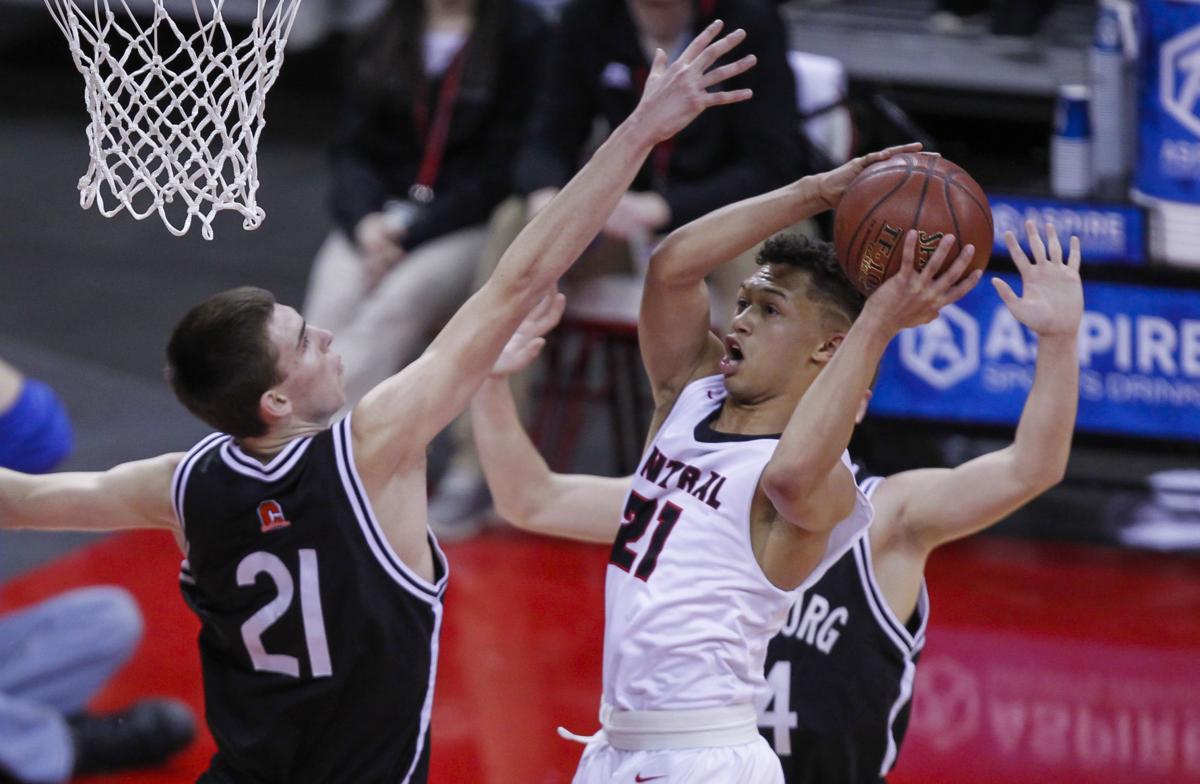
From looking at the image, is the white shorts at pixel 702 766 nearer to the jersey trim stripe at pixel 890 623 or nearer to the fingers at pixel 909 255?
the jersey trim stripe at pixel 890 623

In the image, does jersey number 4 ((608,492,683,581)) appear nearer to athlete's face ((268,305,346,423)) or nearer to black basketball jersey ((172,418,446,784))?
black basketball jersey ((172,418,446,784))

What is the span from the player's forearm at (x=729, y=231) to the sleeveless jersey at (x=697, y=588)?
33 cm

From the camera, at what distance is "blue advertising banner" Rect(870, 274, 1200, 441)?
5.97m

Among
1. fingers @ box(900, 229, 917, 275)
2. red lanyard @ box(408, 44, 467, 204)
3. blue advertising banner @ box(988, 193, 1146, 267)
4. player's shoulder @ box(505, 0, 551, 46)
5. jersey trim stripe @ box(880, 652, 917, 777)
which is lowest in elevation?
blue advertising banner @ box(988, 193, 1146, 267)

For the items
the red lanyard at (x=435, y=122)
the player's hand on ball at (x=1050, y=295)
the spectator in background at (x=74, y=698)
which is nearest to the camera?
the player's hand on ball at (x=1050, y=295)

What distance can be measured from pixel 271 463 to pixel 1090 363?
3.72 metres

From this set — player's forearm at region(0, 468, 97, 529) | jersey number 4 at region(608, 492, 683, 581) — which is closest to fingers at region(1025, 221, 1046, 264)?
jersey number 4 at region(608, 492, 683, 581)

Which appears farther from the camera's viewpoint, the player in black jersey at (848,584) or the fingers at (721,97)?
the player in black jersey at (848,584)

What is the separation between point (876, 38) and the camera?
8.29 metres

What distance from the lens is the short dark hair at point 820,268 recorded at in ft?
10.6

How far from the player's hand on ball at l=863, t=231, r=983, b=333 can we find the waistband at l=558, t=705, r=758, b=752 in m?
0.78

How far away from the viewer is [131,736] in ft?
15.6

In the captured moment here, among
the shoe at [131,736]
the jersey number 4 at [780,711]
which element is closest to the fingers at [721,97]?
the jersey number 4 at [780,711]

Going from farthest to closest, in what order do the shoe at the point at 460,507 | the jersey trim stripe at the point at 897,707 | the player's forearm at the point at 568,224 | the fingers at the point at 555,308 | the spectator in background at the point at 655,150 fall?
the shoe at the point at 460,507
the spectator in background at the point at 655,150
the jersey trim stripe at the point at 897,707
the fingers at the point at 555,308
the player's forearm at the point at 568,224
